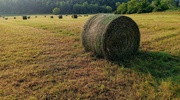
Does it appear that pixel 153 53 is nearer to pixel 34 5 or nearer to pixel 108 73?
pixel 108 73

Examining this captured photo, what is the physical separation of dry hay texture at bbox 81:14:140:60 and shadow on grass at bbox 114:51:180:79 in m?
0.37

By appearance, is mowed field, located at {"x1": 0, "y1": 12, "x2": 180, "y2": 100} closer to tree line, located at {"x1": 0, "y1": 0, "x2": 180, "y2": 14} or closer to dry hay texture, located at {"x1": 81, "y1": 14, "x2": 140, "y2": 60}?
dry hay texture, located at {"x1": 81, "y1": 14, "x2": 140, "y2": 60}

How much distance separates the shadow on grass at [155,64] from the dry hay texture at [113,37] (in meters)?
0.37

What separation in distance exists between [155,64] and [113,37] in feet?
5.53

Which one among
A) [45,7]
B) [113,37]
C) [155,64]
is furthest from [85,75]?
[45,7]

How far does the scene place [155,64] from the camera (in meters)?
6.46

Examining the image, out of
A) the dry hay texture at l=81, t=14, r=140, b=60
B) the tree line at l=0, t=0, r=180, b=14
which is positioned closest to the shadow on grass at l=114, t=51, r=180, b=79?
the dry hay texture at l=81, t=14, r=140, b=60

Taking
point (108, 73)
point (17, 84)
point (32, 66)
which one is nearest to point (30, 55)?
point (32, 66)

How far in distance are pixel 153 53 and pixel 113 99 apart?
383cm

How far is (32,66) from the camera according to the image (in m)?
6.43

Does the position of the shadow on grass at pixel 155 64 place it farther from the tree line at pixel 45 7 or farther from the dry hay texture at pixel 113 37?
the tree line at pixel 45 7

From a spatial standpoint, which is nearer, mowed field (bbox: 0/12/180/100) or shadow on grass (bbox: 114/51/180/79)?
mowed field (bbox: 0/12/180/100)

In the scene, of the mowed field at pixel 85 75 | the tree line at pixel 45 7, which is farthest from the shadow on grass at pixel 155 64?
the tree line at pixel 45 7

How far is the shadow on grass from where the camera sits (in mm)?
5739
